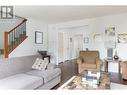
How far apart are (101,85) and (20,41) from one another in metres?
3.16

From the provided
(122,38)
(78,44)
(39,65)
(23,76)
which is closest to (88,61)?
(122,38)

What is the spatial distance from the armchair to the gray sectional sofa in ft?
4.08

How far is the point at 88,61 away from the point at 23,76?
103 inches

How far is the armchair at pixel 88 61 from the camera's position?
4453 millimetres

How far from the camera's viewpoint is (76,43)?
9742mm

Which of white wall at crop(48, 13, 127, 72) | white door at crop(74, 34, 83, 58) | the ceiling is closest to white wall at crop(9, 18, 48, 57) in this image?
the ceiling

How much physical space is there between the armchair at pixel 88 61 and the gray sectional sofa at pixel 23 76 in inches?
48.9

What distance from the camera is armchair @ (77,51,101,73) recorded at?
4.45 metres

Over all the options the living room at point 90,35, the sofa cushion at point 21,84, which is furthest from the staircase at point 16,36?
the sofa cushion at point 21,84

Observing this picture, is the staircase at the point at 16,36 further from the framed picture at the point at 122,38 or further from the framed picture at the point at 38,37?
the framed picture at the point at 122,38

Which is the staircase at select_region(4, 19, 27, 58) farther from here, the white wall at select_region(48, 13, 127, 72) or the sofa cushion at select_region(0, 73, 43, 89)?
the white wall at select_region(48, 13, 127, 72)
